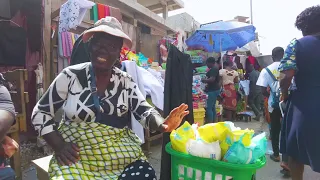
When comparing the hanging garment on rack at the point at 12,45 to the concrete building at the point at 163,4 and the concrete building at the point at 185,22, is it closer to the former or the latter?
the concrete building at the point at 163,4

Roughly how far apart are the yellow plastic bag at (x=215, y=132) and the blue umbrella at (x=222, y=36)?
6744mm

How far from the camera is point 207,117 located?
6969mm

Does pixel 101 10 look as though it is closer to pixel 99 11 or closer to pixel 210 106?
pixel 99 11

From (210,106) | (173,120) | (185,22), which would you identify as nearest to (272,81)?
(210,106)

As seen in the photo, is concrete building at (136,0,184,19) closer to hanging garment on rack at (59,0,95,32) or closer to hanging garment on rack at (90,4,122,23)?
hanging garment on rack at (90,4,122,23)

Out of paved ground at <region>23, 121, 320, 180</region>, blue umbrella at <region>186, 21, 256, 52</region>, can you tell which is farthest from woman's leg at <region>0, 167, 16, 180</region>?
blue umbrella at <region>186, 21, 256, 52</region>

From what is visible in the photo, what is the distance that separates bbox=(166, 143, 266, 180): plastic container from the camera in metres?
1.56

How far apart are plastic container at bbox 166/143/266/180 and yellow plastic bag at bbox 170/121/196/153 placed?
0.12 feet

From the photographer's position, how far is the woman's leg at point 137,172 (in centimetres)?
178

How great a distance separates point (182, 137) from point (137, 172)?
1.25 ft

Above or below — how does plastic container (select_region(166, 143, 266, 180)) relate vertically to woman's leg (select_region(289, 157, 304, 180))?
above

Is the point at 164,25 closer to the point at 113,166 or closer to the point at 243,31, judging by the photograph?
the point at 243,31

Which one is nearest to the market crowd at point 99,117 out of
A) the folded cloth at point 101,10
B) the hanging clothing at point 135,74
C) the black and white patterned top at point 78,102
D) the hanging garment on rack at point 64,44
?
the black and white patterned top at point 78,102

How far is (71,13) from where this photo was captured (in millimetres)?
4039
